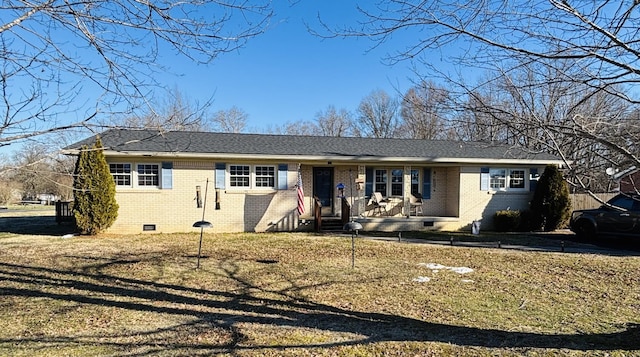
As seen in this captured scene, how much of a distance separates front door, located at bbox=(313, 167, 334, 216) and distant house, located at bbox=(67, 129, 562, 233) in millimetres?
40

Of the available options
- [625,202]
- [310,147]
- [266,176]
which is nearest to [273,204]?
[266,176]

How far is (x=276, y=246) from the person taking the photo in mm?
10953

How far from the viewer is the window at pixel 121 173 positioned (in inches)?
525

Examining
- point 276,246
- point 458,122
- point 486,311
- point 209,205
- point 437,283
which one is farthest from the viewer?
point 209,205

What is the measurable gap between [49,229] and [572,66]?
1671 cm

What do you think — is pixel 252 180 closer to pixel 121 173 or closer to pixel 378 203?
pixel 121 173

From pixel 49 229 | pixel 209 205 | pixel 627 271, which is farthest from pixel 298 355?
pixel 49 229

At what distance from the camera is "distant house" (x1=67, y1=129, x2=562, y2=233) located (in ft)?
44.1

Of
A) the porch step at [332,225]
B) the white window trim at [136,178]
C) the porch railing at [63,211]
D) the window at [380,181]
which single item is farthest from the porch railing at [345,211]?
the porch railing at [63,211]

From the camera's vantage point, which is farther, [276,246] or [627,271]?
[276,246]

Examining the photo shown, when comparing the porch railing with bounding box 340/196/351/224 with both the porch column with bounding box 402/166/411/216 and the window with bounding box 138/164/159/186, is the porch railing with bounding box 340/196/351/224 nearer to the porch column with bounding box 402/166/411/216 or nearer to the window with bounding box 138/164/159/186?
the porch column with bounding box 402/166/411/216

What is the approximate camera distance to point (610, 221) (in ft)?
40.9

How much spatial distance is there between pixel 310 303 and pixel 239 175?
901 centimetres

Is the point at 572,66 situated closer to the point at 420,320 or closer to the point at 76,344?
the point at 420,320
